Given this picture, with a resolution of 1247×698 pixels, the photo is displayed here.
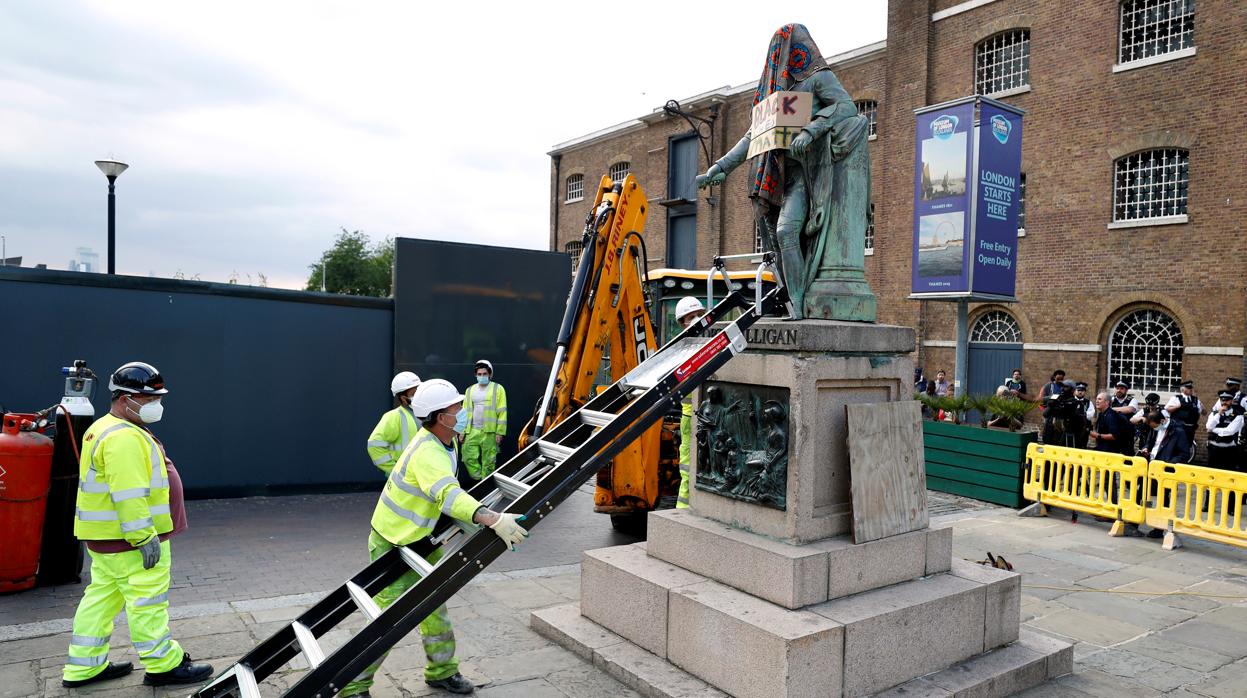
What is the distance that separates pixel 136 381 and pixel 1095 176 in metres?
18.2

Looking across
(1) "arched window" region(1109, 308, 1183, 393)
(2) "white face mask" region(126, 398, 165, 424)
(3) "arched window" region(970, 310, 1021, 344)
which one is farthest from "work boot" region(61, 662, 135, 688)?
(3) "arched window" region(970, 310, 1021, 344)

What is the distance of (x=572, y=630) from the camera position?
514 centimetres

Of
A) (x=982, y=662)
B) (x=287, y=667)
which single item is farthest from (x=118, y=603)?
(x=982, y=662)

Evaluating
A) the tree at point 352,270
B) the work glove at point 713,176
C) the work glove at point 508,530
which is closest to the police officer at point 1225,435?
the work glove at point 713,176

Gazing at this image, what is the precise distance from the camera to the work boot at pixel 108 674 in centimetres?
442

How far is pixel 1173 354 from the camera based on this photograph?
15438mm

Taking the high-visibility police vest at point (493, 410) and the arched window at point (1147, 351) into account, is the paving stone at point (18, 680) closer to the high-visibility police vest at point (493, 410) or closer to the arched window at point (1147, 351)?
the high-visibility police vest at point (493, 410)

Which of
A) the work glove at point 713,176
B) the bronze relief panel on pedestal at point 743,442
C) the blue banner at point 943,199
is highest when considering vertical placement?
the blue banner at point 943,199

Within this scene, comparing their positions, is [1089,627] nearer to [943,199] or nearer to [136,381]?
[136,381]

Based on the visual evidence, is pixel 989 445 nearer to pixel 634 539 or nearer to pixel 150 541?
pixel 634 539

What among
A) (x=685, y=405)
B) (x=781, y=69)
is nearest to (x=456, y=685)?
(x=685, y=405)

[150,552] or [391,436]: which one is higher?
[391,436]

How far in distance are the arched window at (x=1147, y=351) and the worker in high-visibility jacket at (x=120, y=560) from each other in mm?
17194

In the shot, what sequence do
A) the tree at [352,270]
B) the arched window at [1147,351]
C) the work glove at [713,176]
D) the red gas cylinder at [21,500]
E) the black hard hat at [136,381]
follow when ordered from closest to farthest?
1. the black hard hat at [136,381]
2. the work glove at [713,176]
3. the red gas cylinder at [21,500]
4. the arched window at [1147,351]
5. the tree at [352,270]
